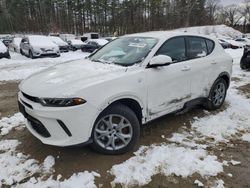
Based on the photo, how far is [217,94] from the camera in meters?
4.80

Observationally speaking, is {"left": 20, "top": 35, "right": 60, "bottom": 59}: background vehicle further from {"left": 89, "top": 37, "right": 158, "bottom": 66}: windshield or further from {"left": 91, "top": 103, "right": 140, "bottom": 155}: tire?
{"left": 91, "top": 103, "right": 140, "bottom": 155}: tire

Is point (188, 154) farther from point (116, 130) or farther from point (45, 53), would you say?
point (45, 53)

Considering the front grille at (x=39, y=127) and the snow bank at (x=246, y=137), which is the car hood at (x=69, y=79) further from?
the snow bank at (x=246, y=137)

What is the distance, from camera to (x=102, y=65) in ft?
11.2

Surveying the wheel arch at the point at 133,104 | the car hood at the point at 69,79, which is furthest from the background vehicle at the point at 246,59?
the car hood at the point at 69,79

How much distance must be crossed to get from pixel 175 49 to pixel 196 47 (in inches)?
24.2

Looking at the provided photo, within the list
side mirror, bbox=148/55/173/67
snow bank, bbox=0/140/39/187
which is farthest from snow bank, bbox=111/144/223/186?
Answer: side mirror, bbox=148/55/173/67

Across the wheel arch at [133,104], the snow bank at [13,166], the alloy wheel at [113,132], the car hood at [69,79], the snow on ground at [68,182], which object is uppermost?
the car hood at [69,79]

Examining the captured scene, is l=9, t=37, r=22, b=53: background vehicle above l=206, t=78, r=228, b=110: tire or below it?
above

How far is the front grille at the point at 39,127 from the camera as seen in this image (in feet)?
9.12

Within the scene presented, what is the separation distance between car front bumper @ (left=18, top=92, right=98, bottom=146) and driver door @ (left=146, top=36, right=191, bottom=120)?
1.02 meters

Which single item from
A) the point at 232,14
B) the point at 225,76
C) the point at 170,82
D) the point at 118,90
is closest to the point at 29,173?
the point at 118,90

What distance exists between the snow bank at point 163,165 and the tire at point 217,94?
1.61 m

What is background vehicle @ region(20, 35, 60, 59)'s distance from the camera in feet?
47.5
